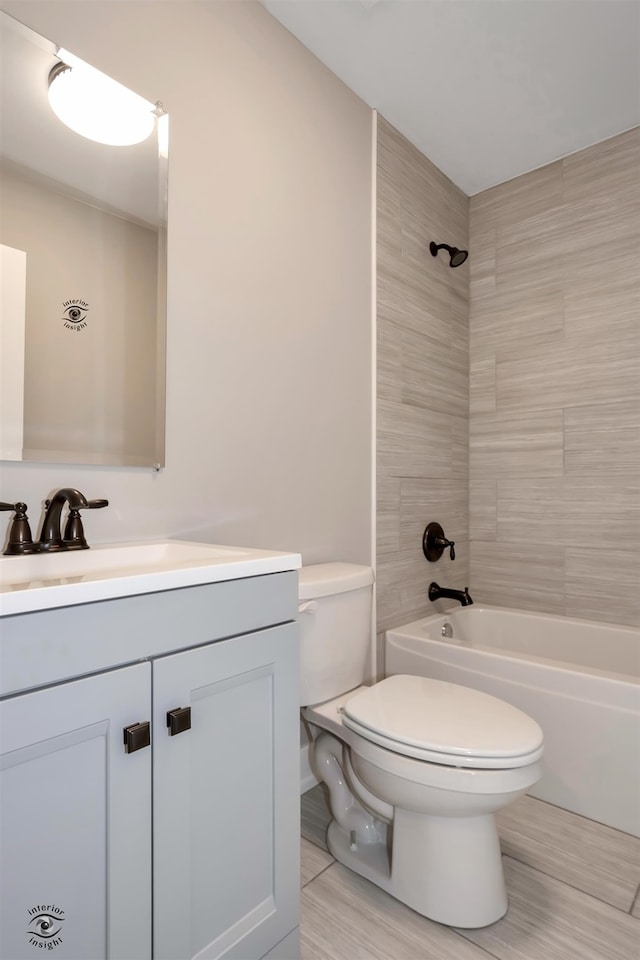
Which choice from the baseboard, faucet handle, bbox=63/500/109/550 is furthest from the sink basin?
the baseboard

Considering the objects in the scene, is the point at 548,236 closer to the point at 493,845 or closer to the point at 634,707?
the point at 634,707

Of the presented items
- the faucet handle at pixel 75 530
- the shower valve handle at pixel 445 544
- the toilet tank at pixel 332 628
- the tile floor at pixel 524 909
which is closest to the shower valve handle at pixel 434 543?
the shower valve handle at pixel 445 544

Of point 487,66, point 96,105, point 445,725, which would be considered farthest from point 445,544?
point 96,105

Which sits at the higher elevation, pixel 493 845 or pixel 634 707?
pixel 634 707

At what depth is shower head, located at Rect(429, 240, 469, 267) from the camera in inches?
93.0

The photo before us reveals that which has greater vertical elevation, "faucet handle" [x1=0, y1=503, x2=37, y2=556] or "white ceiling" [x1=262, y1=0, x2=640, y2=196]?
"white ceiling" [x1=262, y1=0, x2=640, y2=196]

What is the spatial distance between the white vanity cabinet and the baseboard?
0.71 m

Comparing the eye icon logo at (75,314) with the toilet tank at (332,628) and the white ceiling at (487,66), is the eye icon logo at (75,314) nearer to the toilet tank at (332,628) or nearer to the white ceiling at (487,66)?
the toilet tank at (332,628)

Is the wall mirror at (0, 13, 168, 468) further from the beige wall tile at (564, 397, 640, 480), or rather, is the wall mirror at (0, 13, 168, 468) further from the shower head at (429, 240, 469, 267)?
the beige wall tile at (564, 397, 640, 480)

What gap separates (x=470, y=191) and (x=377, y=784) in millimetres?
2677

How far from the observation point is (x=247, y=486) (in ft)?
5.37

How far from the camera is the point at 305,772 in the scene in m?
1.84

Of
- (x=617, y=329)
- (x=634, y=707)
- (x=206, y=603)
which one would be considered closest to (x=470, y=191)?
(x=617, y=329)

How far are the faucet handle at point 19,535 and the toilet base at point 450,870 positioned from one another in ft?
3.61
